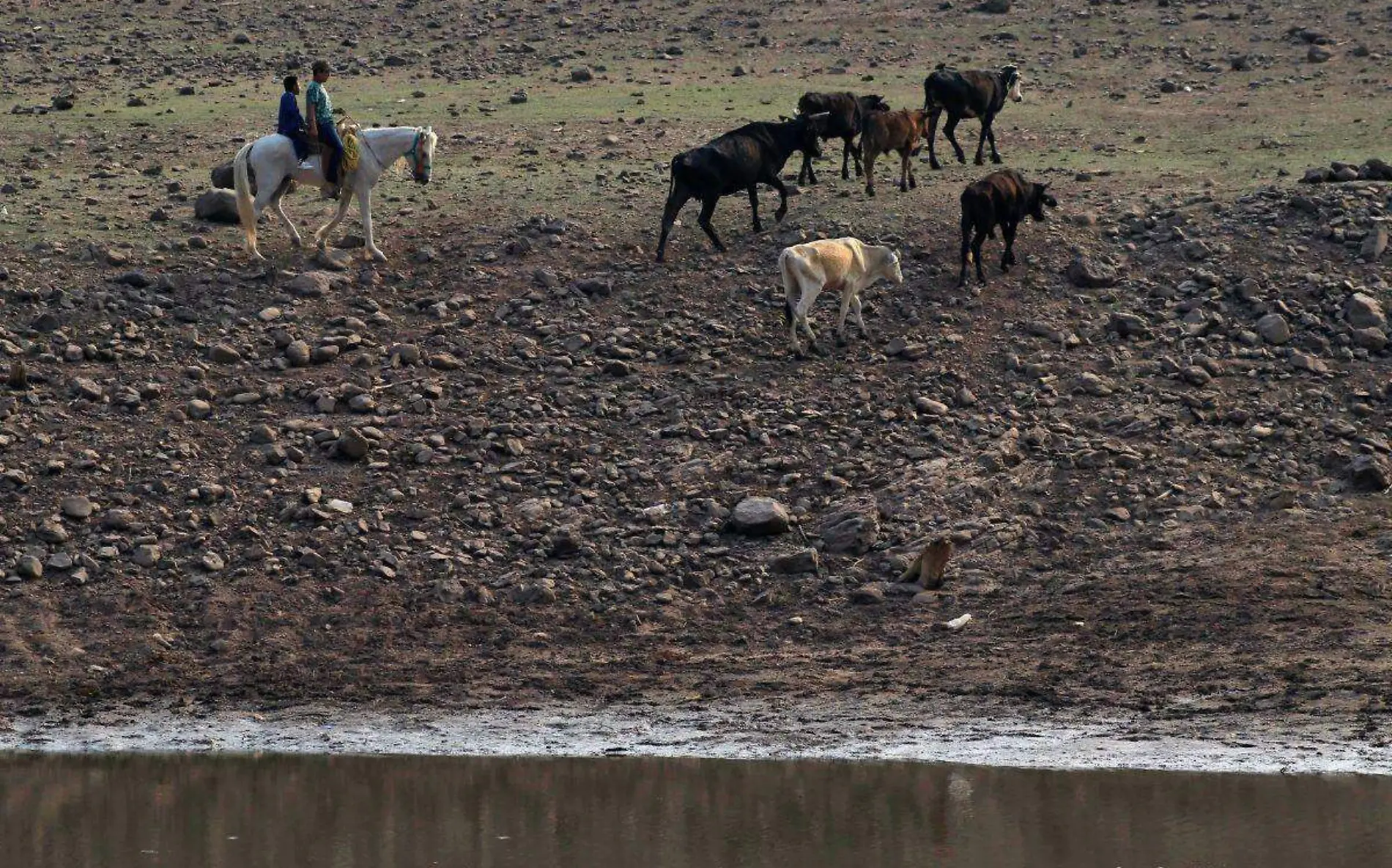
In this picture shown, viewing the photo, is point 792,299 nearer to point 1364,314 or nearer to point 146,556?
point 1364,314

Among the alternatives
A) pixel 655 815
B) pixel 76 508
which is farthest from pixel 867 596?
pixel 76 508

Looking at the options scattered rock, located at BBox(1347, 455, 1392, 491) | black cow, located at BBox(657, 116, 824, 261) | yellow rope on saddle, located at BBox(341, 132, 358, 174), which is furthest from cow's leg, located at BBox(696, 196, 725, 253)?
scattered rock, located at BBox(1347, 455, 1392, 491)

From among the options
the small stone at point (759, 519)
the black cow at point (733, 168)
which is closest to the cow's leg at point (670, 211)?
the black cow at point (733, 168)

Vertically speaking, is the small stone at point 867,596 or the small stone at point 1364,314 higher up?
the small stone at point 1364,314

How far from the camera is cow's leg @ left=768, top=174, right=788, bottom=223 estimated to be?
1748cm

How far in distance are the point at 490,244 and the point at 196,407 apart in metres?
3.62

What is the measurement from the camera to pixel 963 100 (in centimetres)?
1981

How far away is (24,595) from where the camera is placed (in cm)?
1262

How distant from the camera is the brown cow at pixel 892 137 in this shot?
60.5 feet

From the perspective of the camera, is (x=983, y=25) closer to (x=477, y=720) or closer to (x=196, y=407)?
(x=196, y=407)

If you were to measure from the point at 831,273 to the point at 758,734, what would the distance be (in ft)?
17.6

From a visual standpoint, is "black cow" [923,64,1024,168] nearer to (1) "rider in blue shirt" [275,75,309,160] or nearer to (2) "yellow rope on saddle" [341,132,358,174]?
(2) "yellow rope on saddle" [341,132,358,174]

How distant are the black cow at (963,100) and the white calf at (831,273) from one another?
3928mm

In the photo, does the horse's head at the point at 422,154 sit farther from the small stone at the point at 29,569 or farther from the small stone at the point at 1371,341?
the small stone at the point at 1371,341
